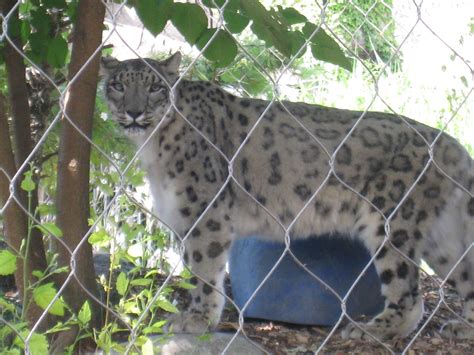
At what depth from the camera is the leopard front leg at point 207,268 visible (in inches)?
128

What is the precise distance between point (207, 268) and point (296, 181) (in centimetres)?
53

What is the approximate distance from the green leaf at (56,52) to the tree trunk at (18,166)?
0.35 feet

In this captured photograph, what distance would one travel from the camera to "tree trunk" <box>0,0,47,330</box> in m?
2.44

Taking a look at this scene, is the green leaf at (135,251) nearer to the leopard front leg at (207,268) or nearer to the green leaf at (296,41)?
the green leaf at (296,41)

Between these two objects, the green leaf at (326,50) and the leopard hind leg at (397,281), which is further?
the leopard hind leg at (397,281)

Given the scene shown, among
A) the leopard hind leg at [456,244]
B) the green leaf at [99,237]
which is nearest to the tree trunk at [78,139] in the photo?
the green leaf at [99,237]

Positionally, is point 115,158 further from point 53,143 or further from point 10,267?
point 10,267

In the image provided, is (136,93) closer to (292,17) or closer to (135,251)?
(292,17)

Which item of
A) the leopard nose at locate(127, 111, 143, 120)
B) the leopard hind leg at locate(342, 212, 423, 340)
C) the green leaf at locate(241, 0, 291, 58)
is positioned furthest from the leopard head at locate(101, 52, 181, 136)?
the green leaf at locate(241, 0, 291, 58)

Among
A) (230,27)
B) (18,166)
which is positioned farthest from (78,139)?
(230,27)

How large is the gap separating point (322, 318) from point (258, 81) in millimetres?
1111

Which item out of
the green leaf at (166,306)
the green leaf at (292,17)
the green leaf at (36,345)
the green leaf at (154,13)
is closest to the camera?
the green leaf at (36,345)

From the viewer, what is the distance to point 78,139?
8.08 ft

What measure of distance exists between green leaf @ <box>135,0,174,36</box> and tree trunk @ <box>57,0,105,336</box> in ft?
1.04
